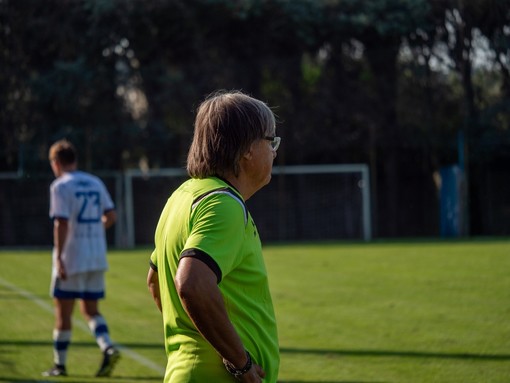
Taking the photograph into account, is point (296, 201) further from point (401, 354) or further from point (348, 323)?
point (401, 354)

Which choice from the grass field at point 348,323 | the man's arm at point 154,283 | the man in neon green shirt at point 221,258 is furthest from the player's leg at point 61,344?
the man in neon green shirt at point 221,258

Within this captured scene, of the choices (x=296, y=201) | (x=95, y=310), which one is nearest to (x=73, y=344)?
(x=95, y=310)

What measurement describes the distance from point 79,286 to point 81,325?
3.20 m

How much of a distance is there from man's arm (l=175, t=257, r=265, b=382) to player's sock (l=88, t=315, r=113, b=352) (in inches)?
214

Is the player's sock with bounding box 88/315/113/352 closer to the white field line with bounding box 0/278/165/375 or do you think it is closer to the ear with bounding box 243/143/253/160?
the white field line with bounding box 0/278/165/375

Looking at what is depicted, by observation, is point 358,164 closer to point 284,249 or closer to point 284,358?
point 284,249

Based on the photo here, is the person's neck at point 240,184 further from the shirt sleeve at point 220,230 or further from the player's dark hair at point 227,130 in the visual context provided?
the shirt sleeve at point 220,230

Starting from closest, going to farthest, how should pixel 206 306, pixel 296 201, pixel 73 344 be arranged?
pixel 206 306 → pixel 73 344 → pixel 296 201

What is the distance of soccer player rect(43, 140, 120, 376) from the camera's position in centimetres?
845

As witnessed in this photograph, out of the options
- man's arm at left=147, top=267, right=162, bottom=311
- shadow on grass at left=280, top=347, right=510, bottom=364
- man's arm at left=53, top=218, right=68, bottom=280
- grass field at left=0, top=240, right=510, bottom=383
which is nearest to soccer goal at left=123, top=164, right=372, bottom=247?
grass field at left=0, top=240, right=510, bottom=383

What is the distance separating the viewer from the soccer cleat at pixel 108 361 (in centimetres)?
813

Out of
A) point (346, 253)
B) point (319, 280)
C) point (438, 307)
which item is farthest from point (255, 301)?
point (346, 253)

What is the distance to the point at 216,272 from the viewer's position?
3033mm

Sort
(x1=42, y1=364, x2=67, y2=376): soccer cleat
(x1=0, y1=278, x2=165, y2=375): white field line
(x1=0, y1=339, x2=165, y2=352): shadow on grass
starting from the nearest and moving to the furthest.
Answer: (x1=42, y1=364, x2=67, y2=376): soccer cleat, (x1=0, y1=278, x2=165, y2=375): white field line, (x1=0, y1=339, x2=165, y2=352): shadow on grass
